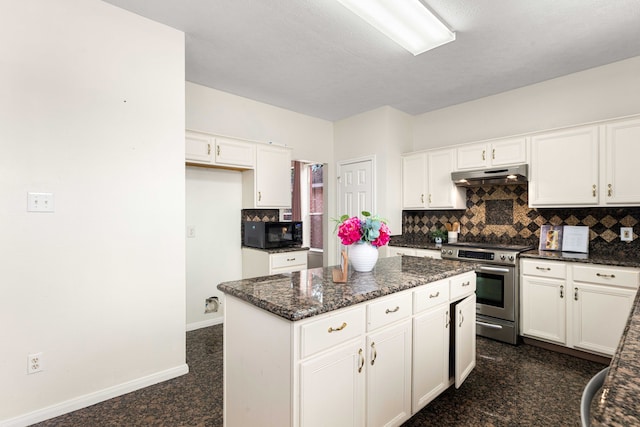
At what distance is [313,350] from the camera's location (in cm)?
137

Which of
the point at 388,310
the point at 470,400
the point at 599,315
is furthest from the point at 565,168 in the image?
the point at 388,310

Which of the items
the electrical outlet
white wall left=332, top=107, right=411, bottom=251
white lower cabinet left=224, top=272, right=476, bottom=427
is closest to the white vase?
white lower cabinet left=224, top=272, right=476, bottom=427

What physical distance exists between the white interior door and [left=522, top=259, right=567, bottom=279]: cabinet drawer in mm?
1881

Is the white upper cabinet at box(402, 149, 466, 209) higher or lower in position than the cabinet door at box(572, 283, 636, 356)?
higher

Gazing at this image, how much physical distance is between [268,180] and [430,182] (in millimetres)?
2079

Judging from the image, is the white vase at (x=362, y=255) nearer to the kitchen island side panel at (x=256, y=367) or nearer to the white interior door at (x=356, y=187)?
the kitchen island side panel at (x=256, y=367)

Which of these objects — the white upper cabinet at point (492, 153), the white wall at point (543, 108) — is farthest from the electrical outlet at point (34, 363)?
the white wall at point (543, 108)

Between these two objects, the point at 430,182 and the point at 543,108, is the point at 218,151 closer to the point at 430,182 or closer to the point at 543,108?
the point at 430,182

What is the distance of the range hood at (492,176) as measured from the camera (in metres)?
3.30

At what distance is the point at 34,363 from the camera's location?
6.51 feet

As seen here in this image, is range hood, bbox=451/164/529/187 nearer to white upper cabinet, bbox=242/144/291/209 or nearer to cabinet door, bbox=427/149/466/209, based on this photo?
cabinet door, bbox=427/149/466/209

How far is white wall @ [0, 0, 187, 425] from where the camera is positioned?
6.35 feet

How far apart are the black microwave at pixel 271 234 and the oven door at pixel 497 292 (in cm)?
205

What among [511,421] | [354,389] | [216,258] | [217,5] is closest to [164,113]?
[217,5]
